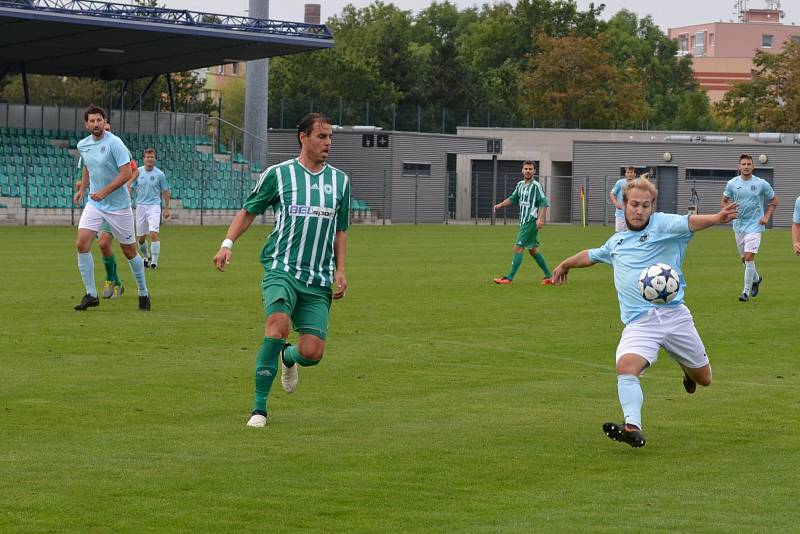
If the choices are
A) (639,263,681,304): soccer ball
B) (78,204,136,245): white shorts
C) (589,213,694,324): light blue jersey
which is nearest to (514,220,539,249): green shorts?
(78,204,136,245): white shorts

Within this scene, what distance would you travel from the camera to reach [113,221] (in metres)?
17.2

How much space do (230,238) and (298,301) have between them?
2.07ft

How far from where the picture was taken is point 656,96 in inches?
4530

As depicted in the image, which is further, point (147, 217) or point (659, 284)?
point (147, 217)

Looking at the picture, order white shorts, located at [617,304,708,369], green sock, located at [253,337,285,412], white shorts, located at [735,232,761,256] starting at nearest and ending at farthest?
white shorts, located at [617,304,708,369] < green sock, located at [253,337,285,412] < white shorts, located at [735,232,761,256]

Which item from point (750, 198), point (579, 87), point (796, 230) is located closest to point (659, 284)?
point (796, 230)

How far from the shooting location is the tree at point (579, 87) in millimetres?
86438

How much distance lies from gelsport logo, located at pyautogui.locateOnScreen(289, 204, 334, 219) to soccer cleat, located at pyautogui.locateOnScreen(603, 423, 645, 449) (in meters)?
2.45

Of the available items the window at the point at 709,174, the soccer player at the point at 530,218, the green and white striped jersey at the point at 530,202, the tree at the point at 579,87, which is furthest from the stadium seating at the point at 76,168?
the tree at the point at 579,87

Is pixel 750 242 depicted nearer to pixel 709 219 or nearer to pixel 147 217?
pixel 147 217

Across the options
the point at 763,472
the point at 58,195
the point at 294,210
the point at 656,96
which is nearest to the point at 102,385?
the point at 294,210

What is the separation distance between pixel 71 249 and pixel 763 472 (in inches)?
1035

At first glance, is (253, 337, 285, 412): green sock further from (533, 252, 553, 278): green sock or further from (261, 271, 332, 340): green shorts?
(533, 252, 553, 278): green sock

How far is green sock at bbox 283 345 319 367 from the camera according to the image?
9875 millimetres
